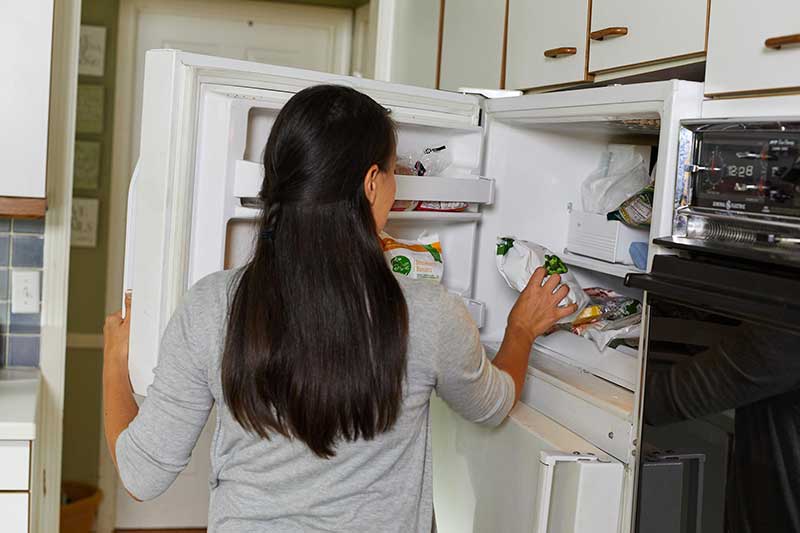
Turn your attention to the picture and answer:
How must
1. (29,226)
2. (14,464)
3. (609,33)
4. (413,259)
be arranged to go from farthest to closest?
1. (29,226)
2. (14,464)
3. (413,259)
4. (609,33)

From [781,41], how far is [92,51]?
2.82 m

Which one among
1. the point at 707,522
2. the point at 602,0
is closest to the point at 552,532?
the point at 707,522

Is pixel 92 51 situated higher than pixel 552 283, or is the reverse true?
pixel 92 51

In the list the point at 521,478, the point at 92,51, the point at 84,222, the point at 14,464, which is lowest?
A: the point at 14,464

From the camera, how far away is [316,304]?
1174 millimetres

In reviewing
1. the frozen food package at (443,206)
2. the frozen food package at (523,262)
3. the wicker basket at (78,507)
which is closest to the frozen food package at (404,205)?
the frozen food package at (443,206)

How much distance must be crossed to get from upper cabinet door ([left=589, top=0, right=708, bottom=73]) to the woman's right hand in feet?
1.21

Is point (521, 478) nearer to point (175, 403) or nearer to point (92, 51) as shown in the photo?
point (175, 403)

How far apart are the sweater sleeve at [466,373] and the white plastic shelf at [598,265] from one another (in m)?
0.31

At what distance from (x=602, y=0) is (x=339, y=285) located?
0.68 metres

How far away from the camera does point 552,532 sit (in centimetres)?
145

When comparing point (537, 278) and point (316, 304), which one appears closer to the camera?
point (316, 304)

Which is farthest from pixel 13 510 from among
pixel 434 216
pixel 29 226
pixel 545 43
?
pixel 545 43

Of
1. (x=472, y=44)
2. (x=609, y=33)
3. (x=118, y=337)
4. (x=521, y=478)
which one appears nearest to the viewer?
(x=609, y=33)
